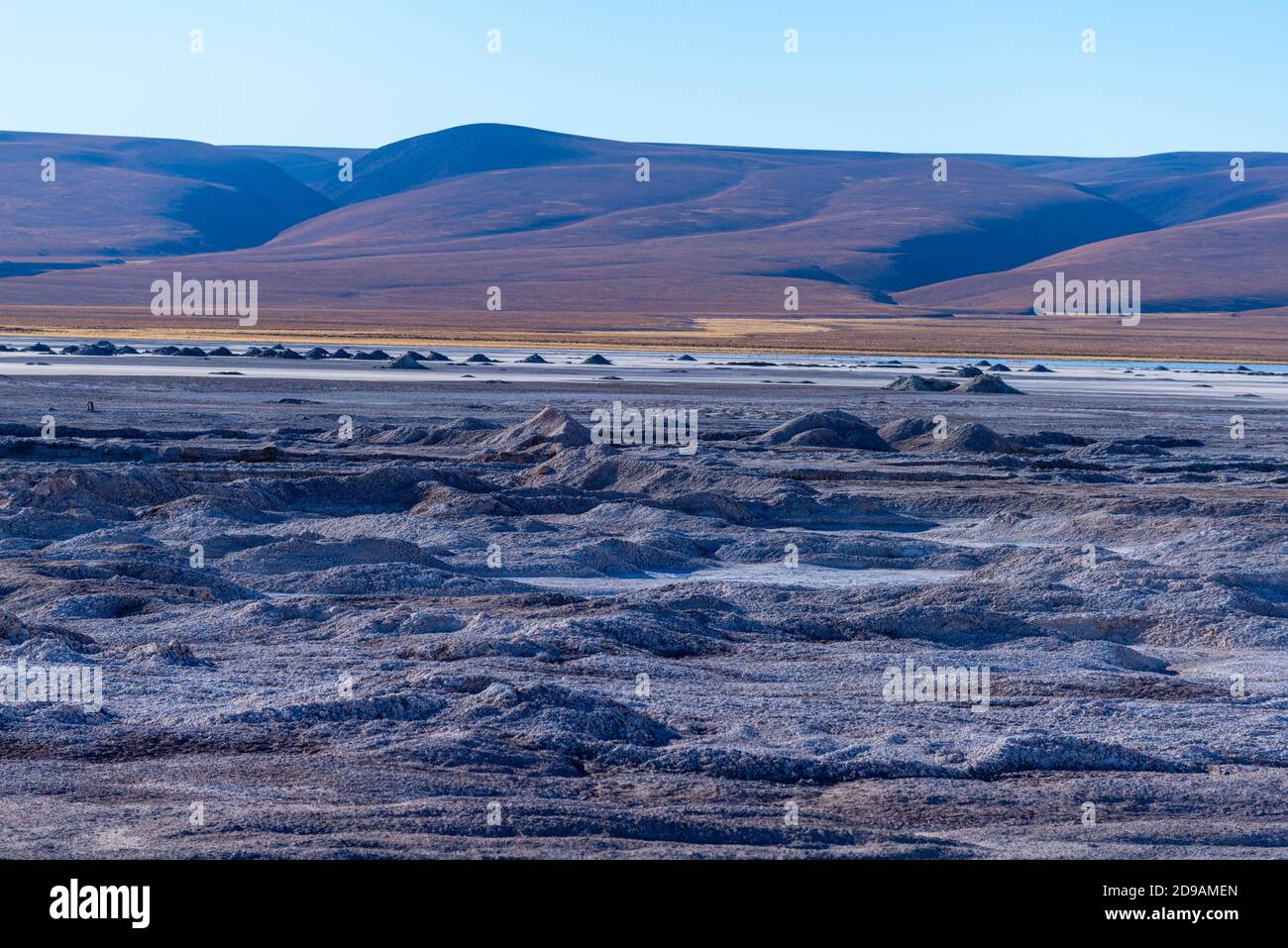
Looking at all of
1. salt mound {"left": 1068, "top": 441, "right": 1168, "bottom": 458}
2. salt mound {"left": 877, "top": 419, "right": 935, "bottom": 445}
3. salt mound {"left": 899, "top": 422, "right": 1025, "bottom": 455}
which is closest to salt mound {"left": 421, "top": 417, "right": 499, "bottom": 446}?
salt mound {"left": 877, "top": 419, "right": 935, "bottom": 445}

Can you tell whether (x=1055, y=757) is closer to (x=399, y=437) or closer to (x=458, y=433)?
(x=458, y=433)

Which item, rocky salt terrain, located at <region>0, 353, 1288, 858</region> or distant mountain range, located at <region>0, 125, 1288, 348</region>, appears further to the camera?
distant mountain range, located at <region>0, 125, 1288, 348</region>

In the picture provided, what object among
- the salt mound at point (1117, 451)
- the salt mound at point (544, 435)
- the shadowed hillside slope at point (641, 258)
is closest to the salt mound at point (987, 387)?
the salt mound at point (1117, 451)

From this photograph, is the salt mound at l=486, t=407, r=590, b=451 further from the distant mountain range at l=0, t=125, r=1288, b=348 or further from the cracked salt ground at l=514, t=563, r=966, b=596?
→ the distant mountain range at l=0, t=125, r=1288, b=348

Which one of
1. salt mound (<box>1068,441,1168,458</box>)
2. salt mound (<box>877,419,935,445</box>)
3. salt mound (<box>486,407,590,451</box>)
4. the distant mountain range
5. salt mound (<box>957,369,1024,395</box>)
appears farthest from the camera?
the distant mountain range

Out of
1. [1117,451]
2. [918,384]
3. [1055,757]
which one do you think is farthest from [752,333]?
[1055,757]

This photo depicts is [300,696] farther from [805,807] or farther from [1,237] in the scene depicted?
[1,237]
